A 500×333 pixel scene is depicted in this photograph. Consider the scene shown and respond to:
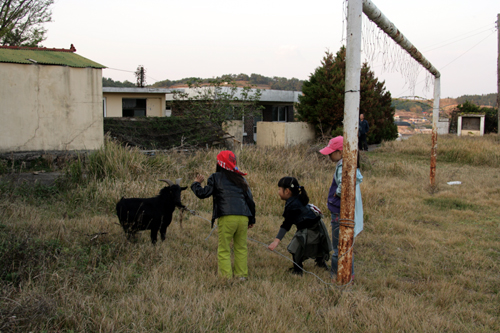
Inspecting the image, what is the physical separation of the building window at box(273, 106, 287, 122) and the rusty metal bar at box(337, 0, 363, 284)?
2551cm

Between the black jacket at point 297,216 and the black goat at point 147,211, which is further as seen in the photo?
the black goat at point 147,211

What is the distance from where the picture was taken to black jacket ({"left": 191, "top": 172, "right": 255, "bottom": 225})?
423 cm

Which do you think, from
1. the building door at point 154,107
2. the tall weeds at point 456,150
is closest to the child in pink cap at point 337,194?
the tall weeds at point 456,150

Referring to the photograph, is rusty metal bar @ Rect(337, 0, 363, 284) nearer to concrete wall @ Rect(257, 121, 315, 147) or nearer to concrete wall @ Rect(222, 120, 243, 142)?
concrete wall @ Rect(222, 120, 243, 142)

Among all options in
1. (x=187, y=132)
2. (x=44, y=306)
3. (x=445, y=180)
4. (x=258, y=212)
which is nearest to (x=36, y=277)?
(x=44, y=306)

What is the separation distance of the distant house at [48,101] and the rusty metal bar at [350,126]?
8.36m

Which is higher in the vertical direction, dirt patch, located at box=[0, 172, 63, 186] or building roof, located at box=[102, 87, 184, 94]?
building roof, located at box=[102, 87, 184, 94]

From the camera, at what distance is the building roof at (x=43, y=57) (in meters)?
9.64

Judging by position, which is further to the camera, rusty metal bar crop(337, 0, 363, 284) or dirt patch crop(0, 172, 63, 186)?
dirt patch crop(0, 172, 63, 186)

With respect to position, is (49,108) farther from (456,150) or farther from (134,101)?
(134,101)

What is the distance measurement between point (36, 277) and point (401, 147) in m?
17.5

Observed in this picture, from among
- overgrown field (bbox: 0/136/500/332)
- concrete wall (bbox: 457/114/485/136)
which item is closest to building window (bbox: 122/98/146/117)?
overgrown field (bbox: 0/136/500/332)

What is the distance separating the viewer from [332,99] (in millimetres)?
19969

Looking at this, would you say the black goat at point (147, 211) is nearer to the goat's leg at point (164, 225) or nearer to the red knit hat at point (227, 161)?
the goat's leg at point (164, 225)
